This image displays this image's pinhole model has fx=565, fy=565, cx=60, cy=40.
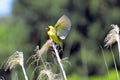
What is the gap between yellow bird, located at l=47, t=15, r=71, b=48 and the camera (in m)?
1.78

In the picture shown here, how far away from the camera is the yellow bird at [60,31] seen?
5.85 feet

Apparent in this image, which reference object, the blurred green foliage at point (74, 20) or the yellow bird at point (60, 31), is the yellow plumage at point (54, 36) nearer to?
the yellow bird at point (60, 31)

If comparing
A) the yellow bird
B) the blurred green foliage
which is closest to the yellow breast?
the yellow bird

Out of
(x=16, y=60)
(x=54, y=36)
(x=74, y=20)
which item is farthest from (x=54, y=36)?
(x=74, y=20)

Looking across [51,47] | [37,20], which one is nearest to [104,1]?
[37,20]

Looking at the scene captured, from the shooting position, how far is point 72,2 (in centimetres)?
1736

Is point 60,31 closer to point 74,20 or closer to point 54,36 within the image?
point 54,36

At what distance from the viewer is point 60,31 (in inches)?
71.6

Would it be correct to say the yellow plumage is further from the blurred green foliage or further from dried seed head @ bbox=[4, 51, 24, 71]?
the blurred green foliage

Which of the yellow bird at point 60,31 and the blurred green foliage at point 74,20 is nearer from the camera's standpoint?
the yellow bird at point 60,31

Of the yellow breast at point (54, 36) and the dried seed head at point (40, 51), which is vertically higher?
the yellow breast at point (54, 36)

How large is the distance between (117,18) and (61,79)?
45.5 ft

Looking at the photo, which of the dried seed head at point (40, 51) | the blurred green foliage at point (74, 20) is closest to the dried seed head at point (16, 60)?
the dried seed head at point (40, 51)

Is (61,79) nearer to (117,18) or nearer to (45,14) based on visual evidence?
(117,18)
